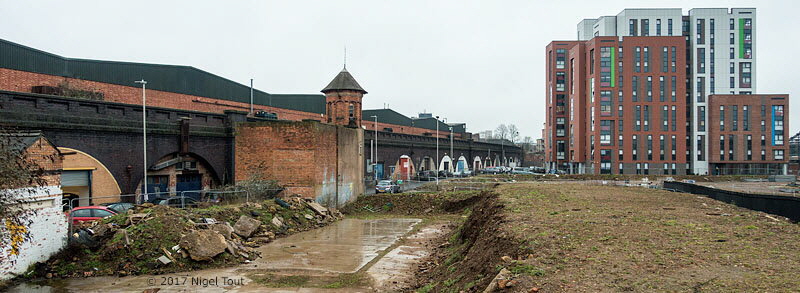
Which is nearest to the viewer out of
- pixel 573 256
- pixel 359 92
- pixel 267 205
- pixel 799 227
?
pixel 573 256

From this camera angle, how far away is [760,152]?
209 feet

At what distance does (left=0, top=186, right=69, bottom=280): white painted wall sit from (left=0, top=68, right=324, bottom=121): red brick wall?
1713cm

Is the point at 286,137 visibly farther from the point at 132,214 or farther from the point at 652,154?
the point at 652,154

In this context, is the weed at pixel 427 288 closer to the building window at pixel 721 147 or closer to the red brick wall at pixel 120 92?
the red brick wall at pixel 120 92

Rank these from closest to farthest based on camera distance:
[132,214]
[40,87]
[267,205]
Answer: [132,214], [267,205], [40,87]

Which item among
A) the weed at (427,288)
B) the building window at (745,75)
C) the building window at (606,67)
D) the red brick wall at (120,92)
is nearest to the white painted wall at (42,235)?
the weed at (427,288)

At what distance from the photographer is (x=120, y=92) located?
33.8m

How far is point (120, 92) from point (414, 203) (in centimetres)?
2037

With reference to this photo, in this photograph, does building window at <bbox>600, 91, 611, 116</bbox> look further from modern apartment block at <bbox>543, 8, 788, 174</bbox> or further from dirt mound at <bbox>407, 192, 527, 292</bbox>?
dirt mound at <bbox>407, 192, 527, 292</bbox>

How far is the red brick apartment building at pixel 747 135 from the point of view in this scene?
63.2 metres

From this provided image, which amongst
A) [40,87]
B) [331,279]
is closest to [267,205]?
[331,279]

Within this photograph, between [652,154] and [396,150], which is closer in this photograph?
[396,150]

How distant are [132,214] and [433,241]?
10.8 metres

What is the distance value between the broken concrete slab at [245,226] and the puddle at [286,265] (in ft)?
2.93
